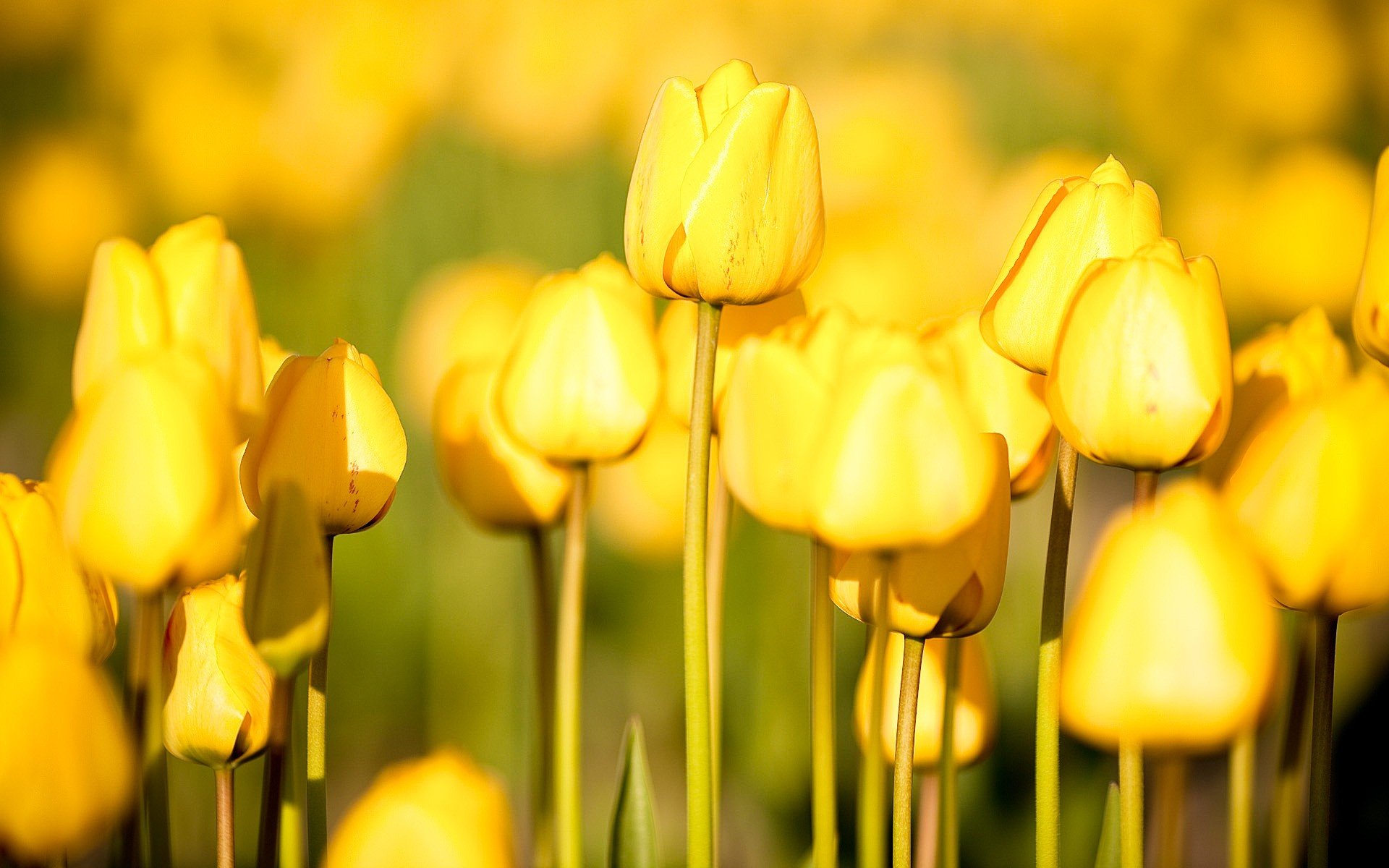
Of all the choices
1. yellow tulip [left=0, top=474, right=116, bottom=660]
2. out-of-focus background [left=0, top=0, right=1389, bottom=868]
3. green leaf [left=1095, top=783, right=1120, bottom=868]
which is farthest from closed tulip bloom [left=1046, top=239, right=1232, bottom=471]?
out-of-focus background [left=0, top=0, right=1389, bottom=868]

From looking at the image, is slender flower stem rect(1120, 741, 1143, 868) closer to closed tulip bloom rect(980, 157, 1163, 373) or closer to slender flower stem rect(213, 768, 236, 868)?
closed tulip bloom rect(980, 157, 1163, 373)

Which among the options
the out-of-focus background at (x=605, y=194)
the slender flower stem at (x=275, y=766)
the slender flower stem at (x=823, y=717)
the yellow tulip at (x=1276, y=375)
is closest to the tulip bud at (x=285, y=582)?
the slender flower stem at (x=275, y=766)

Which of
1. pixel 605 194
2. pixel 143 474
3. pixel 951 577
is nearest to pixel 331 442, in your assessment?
pixel 143 474

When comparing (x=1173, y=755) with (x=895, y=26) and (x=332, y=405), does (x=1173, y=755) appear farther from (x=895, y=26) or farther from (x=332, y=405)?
(x=895, y=26)

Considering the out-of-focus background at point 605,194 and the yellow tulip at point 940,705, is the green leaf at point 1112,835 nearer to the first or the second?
the yellow tulip at point 940,705

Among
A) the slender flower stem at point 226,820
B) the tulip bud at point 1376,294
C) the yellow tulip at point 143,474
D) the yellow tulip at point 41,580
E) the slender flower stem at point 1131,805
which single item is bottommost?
the slender flower stem at point 226,820

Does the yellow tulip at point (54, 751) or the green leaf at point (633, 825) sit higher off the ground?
the yellow tulip at point (54, 751)
